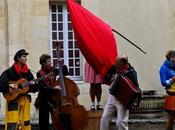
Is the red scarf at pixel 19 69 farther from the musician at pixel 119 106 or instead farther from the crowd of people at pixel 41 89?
the musician at pixel 119 106

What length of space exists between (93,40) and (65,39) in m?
4.13

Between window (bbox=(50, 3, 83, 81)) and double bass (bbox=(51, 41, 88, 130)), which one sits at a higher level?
window (bbox=(50, 3, 83, 81))

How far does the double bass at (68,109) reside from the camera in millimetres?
12430

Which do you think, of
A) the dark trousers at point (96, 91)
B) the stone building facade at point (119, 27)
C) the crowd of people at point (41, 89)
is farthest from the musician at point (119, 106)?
the stone building facade at point (119, 27)

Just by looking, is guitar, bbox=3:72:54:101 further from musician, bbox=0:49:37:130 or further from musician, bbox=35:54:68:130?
musician, bbox=35:54:68:130

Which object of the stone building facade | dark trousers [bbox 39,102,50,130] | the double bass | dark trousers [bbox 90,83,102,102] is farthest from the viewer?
the stone building facade

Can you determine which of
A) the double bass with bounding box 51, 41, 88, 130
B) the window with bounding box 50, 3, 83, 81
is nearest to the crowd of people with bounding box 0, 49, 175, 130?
the double bass with bounding box 51, 41, 88, 130

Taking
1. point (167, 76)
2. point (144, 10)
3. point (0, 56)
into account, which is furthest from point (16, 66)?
point (144, 10)

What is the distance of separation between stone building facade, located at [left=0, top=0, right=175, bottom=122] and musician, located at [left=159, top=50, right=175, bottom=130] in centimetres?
309

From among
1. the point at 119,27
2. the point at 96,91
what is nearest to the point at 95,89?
the point at 96,91

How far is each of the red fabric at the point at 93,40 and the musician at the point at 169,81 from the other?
1.11 metres

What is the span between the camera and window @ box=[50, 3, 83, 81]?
17188 mm

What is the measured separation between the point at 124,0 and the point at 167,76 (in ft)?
12.4

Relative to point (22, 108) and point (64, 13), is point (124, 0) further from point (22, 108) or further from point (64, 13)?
point (22, 108)
